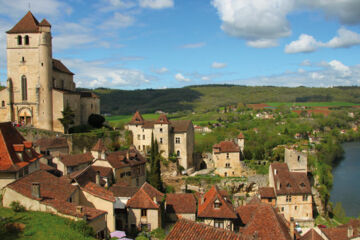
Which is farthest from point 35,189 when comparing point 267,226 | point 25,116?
point 25,116

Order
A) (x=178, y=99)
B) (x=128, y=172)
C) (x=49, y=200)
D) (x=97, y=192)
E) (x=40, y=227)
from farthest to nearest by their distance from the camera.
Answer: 1. (x=178, y=99)
2. (x=128, y=172)
3. (x=97, y=192)
4. (x=49, y=200)
5. (x=40, y=227)

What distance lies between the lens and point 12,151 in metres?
25.6

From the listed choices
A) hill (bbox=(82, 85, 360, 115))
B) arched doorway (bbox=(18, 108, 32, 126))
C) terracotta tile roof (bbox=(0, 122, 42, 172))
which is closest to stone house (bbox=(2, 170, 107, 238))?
terracotta tile roof (bbox=(0, 122, 42, 172))

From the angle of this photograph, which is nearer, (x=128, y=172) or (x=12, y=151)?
(x=12, y=151)

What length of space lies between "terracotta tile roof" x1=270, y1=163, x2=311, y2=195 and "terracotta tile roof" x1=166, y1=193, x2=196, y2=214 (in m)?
15.2

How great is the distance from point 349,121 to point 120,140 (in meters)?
117

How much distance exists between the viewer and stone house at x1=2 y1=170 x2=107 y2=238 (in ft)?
67.8

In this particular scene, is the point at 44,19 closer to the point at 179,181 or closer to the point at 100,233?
the point at 179,181

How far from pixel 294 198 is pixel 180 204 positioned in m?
18.2

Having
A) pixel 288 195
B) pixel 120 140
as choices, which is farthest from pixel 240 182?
pixel 120 140

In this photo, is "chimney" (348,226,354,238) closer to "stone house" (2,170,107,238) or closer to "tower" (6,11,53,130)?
"stone house" (2,170,107,238)


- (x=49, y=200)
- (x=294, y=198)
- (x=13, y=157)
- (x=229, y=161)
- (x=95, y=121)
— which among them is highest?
(x=95, y=121)

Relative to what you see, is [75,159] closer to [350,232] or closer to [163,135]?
[163,135]

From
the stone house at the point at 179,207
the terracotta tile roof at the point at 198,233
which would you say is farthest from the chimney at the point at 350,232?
the terracotta tile roof at the point at 198,233
